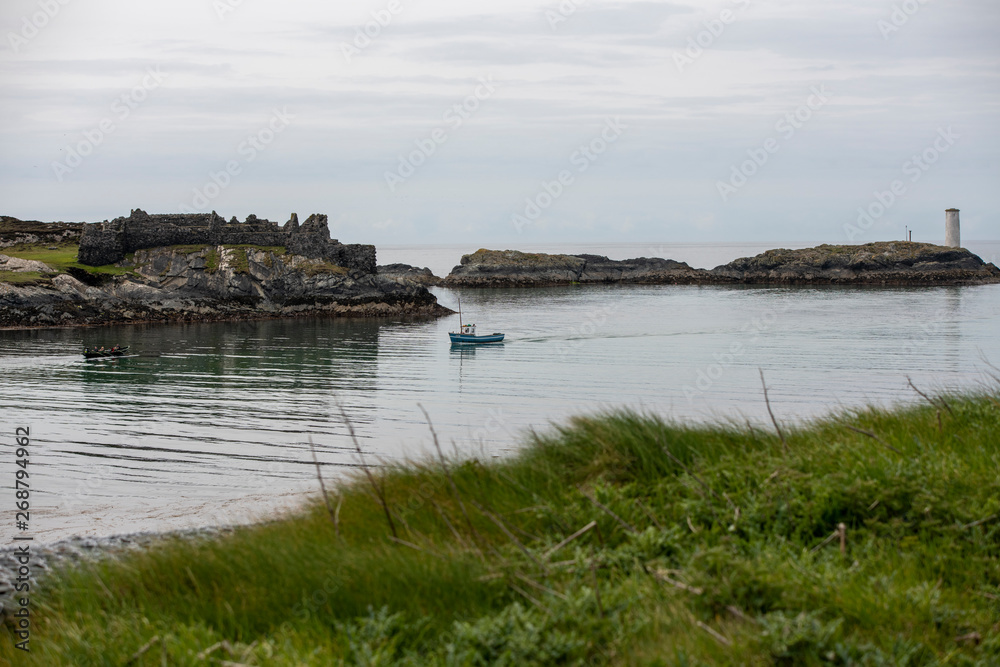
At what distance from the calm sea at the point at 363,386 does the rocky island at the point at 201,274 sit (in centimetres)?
425

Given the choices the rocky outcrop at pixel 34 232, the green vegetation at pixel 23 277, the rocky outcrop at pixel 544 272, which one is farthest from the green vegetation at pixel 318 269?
the rocky outcrop at pixel 544 272

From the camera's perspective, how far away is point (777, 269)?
117625 millimetres

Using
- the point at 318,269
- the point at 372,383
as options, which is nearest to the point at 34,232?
the point at 318,269

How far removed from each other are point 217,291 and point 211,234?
6377 millimetres

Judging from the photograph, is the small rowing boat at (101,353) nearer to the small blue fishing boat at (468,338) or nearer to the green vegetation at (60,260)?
the small blue fishing boat at (468,338)

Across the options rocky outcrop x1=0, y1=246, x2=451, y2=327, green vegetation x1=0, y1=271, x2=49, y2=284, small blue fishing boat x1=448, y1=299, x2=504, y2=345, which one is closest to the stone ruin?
rocky outcrop x1=0, y1=246, x2=451, y2=327

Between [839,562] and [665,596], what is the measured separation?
1.26 meters

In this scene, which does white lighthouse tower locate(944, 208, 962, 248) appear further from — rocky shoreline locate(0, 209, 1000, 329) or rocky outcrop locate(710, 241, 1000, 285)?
rocky shoreline locate(0, 209, 1000, 329)

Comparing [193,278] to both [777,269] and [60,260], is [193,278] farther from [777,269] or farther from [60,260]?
[777,269]

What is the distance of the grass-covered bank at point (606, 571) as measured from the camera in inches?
174

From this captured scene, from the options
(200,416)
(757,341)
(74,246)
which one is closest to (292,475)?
(200,416)

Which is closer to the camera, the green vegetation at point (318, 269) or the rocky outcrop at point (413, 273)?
the green vegetation at point (318, 269)

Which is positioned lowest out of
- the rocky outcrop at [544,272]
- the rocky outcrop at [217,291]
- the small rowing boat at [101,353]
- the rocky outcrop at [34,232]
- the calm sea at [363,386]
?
the calm sea at [363,386]

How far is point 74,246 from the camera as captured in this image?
74000 mm
